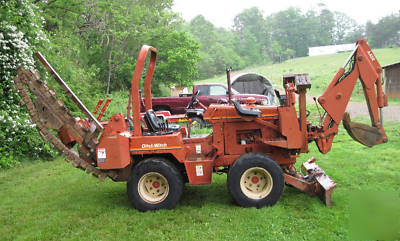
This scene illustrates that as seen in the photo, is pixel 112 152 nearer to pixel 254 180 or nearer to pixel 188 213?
pixel 188 213

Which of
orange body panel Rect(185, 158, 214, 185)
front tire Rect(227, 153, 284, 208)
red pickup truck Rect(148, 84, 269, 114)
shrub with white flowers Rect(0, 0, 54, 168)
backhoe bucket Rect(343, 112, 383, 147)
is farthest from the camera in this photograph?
red pickup truck Rect(148, 84, 269, 114)

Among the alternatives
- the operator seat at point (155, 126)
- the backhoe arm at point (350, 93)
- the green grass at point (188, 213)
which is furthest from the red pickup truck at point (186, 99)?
the backhoe arm at point (350, 93)

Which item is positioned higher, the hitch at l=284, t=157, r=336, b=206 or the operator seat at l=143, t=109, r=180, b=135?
the operator seat at l=143, t=109, r=180, b=135

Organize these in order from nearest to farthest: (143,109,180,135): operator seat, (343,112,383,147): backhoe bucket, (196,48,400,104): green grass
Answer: (343,112,383,147): backhoe bucket, (143,109,180,135): operator seat, (196,48,400,104): green grass

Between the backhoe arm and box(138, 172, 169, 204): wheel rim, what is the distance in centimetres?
259

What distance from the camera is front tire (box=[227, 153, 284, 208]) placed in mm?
4824

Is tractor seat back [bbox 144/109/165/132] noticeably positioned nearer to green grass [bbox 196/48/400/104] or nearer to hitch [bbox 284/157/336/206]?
hitch [bbox 284/157/336/206]

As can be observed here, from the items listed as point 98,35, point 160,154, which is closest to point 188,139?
point 160,154

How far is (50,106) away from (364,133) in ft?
17.1

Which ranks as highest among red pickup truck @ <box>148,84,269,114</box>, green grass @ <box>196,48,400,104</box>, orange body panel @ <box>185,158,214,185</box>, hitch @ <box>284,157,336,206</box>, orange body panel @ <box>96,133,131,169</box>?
green grass @ <box>196,48,400,104</box>

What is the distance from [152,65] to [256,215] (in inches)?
129

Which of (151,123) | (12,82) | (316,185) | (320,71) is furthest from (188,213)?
(320,71)

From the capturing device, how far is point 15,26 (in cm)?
908

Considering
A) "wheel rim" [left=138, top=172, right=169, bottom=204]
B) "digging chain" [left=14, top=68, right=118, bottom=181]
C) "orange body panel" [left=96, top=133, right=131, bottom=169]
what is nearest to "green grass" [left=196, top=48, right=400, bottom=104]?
"wheel rim" [left=138, top=172, right=169, bottom=204]
